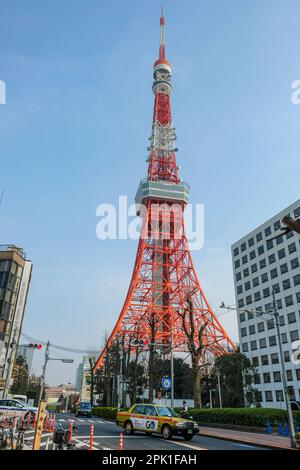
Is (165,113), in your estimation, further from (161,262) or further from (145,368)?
(145,368)

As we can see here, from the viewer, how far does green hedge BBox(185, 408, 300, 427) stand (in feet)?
73.8

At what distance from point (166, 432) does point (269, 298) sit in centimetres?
4904

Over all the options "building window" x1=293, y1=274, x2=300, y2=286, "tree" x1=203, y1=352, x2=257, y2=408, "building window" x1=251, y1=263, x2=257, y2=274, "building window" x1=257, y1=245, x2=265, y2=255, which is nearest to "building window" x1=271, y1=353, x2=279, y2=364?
"building window" x1=293, y1=274, x2=300, y2=286

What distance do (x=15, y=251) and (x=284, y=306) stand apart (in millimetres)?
40416

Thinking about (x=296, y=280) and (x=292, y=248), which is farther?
(x=292, y=248)

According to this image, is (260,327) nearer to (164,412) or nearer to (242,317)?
(242,317)

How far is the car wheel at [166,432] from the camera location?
1611cm

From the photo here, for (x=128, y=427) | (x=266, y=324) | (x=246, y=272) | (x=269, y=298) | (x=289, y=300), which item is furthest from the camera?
(x=246, y=272)

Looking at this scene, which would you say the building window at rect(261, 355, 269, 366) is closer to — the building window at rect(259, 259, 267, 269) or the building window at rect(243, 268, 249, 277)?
the building window at rect(259, 259, 267, 269)

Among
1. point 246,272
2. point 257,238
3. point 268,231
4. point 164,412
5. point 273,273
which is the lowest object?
point 164,412

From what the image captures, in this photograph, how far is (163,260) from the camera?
208 feet

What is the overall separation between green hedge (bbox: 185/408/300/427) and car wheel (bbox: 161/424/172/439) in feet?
29.7

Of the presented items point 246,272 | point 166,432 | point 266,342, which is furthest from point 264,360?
point 166,432
